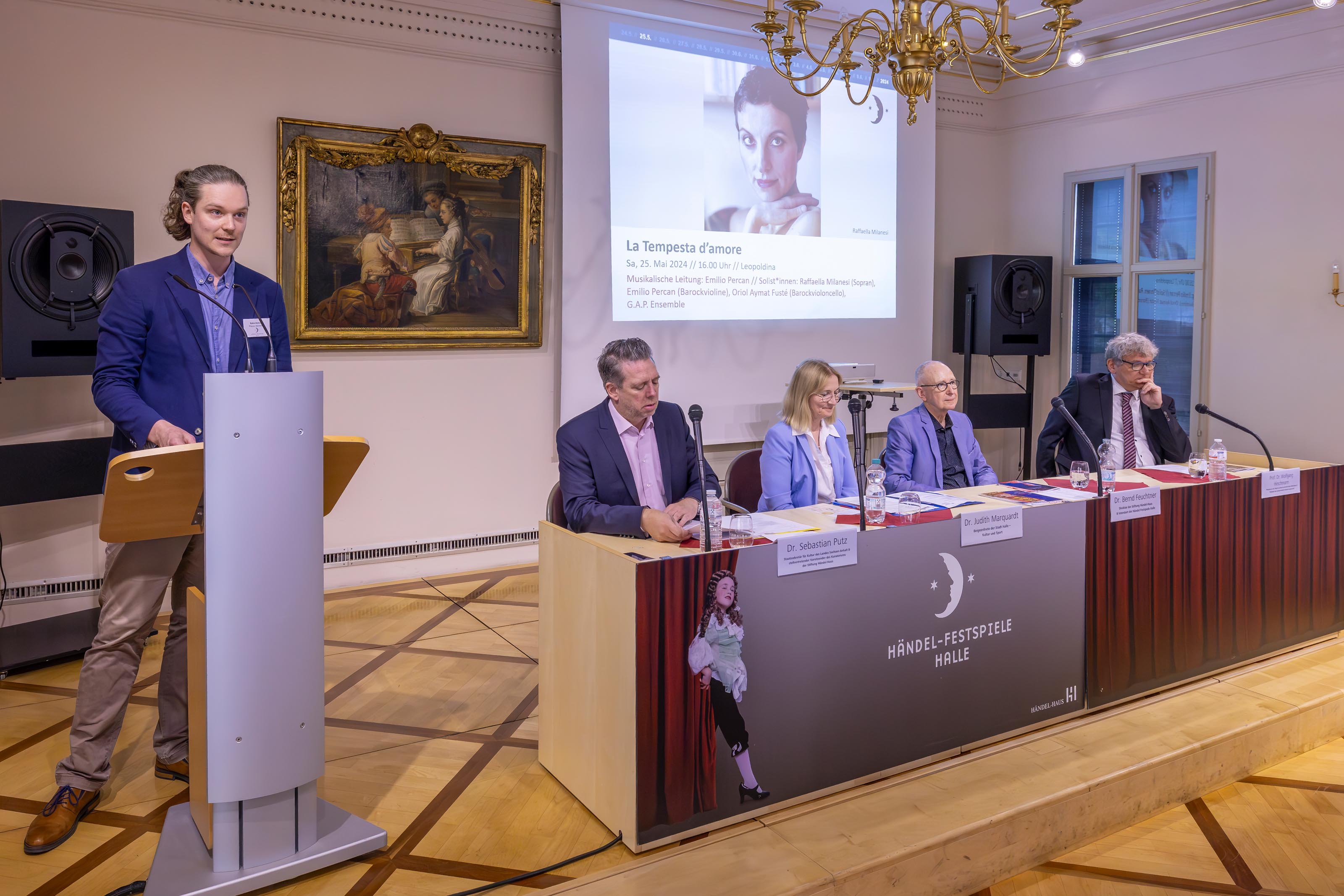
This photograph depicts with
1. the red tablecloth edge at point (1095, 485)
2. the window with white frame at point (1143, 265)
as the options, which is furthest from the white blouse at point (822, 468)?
the window with white frame at point (1143, 265)

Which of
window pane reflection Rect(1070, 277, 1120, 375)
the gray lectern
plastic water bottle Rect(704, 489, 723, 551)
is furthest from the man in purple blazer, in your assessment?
window pane reflection Rect(1070, 277, 1120, 375)

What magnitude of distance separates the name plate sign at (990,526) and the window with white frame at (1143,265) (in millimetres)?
3521

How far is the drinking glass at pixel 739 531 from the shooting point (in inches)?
94.2

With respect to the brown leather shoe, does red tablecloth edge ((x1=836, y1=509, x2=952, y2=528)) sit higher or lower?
higher

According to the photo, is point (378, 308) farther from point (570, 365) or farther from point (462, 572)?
point (462, 572)

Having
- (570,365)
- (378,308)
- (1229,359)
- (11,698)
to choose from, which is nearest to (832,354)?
(570,365)

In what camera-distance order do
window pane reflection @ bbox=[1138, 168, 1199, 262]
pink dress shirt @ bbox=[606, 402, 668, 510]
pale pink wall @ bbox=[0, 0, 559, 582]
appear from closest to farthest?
pink dress shirt @ bbox=[606, 402, 668, 510]
pale pink wall @ bbox=[0, 0, 559, 582]
window pane reflection @ bbox=[1138, 168, 1199, 262]

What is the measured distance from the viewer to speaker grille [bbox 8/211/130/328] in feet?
11.9

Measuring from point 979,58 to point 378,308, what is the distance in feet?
15.2

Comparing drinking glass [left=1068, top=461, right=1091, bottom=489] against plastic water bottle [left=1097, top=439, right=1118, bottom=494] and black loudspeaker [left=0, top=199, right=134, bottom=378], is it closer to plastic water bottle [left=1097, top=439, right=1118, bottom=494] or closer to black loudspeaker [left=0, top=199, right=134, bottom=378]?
plastic water bottle [left=1097, top=439, right=1118, bottom=494]

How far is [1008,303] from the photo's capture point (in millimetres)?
6383

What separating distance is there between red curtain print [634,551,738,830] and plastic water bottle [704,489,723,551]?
0.29ft

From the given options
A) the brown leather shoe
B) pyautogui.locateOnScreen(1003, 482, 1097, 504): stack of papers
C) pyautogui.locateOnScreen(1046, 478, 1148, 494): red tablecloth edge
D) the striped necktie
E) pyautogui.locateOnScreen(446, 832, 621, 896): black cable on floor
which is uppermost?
the striped necktie

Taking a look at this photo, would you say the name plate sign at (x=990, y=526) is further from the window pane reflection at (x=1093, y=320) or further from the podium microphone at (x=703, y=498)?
the window pane reflection at (x=1093, y=320)
